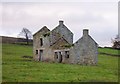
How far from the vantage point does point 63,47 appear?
184 ft

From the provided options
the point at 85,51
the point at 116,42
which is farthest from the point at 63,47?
the point at 116,42

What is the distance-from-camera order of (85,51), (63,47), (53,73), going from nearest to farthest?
1. (53,73)
2. (85,51)
3. (63,47)

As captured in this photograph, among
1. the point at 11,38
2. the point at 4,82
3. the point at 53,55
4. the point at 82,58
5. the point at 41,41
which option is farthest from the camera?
the point at 11,38

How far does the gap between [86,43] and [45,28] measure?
1319 centimetres

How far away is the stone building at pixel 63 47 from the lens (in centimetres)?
5350

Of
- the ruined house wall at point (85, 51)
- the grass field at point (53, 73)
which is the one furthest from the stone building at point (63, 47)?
the grass field at point (53, 73)

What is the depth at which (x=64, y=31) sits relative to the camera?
61250mm

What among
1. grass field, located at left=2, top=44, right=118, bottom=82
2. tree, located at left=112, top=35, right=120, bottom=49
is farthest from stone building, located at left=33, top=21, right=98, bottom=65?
tree, located at left=112, top=35, right=120, bottom=49

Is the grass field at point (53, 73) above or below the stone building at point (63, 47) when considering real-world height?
below

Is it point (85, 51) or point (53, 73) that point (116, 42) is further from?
point (53, 73)

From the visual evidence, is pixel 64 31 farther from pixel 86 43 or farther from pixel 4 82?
pixel 4 82

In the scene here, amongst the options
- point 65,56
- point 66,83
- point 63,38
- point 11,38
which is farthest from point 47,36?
point 11,38

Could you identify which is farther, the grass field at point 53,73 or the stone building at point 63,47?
the stone building at point 63,47

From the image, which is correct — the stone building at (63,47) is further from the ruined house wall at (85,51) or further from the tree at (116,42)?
the tree at (116,42)
